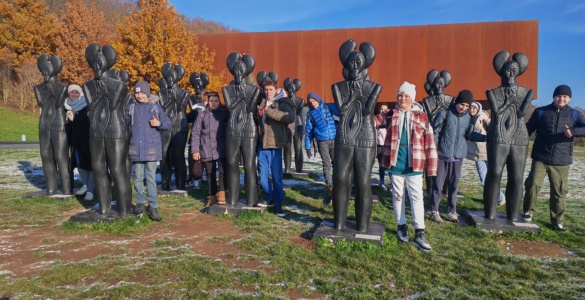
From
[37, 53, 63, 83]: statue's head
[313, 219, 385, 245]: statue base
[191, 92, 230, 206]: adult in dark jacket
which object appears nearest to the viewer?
[313, 219, 385, 245]: statue base

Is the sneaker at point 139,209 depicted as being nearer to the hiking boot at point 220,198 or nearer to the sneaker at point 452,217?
the hiking boot at point 220,198

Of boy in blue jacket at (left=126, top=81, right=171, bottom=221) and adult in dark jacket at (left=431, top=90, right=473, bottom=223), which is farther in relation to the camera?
adult in dark jacket at (left=431, top=90, right=473, bottom=223)

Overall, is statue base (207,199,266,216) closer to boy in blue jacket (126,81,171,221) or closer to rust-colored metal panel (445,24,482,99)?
boy in blue jacket (126,81,171,221)

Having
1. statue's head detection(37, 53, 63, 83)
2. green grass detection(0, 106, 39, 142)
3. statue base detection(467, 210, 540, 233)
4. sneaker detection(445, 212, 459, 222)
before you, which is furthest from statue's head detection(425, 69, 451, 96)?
green grass detection(0, 106, 39, 142)

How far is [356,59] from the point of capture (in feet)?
14.3

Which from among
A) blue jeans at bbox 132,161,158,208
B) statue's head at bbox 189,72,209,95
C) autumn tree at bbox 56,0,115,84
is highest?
autumn tree at bbox 56,0,115,84

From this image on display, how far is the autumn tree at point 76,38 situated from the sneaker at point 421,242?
23588 mm

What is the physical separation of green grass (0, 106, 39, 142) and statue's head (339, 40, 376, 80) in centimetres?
2349

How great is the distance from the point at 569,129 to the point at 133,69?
18.5 meters

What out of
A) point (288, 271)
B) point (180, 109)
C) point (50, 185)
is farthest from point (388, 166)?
point (50, 185)

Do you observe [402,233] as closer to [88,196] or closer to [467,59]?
[88,196]

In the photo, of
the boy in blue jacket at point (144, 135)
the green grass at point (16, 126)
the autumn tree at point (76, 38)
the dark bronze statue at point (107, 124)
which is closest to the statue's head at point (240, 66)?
the boy in blue jacket at point (144, 135)

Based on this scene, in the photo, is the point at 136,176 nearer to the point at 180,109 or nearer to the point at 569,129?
the point at 180,109

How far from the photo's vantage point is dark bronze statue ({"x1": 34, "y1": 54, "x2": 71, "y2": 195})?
618 cm
